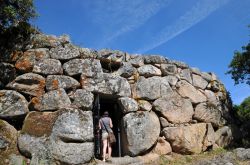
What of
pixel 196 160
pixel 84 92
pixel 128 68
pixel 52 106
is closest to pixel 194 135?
pixel 196 160

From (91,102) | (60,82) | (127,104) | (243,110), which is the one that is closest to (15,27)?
(60,82)

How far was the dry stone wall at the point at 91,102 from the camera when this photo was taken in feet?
29.2

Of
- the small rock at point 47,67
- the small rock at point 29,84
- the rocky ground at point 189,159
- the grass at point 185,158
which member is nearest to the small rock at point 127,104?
the rocky ground at point 189,159

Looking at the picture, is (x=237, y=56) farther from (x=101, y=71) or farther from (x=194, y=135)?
(x=101, y=71)

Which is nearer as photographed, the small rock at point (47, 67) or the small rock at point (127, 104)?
the small rock at point (47, 67)

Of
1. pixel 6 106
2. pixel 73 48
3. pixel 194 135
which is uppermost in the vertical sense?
pixel 73 48

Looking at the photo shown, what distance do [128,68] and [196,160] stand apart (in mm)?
3445

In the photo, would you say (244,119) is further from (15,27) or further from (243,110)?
(15,27)

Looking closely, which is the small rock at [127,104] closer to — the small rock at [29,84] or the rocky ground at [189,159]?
the rocky ground at [189,159]

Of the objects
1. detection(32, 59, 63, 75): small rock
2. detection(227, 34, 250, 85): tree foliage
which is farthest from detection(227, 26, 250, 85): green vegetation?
detection(32, 59, 63, 75): small rock

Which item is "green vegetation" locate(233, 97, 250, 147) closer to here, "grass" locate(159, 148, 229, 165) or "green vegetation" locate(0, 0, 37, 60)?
"grass" locate(159, 148, 229, 165)

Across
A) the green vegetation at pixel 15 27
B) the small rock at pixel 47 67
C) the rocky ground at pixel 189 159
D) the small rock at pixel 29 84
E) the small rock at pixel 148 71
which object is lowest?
the rocky ground at pixel 189 159

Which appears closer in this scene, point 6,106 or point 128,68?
point 6,106

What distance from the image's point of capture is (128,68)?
10.9 metres
